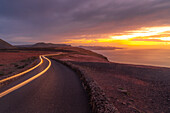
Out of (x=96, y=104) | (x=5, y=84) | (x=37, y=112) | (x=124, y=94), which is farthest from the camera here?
(x=124, y=94)

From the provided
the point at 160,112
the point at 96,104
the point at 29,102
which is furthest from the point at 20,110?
the point at 160,112

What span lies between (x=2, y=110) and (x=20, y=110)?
748 mm

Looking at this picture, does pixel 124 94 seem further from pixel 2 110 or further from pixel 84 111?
pixel 2 110

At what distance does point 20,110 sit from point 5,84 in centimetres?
458

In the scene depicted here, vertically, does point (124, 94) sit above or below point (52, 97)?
below

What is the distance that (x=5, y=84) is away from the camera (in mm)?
7328

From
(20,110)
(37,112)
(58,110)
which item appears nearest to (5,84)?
(20,110)

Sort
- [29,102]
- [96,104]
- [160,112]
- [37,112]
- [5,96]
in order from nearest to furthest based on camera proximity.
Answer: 1. [37,112]
2. [96,104]
3. [29,102]
4. [5,96]
5. [160,112]

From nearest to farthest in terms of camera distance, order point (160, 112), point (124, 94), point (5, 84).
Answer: point (160, 112) → point (5, 84) → point (124, 94)

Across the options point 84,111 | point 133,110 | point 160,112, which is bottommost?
point 160,112

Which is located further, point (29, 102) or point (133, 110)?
point (133, 110)

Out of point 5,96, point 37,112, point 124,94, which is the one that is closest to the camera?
point 37,112

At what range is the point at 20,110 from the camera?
13.4 ft

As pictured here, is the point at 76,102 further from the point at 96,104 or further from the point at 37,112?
the point at 37,112
